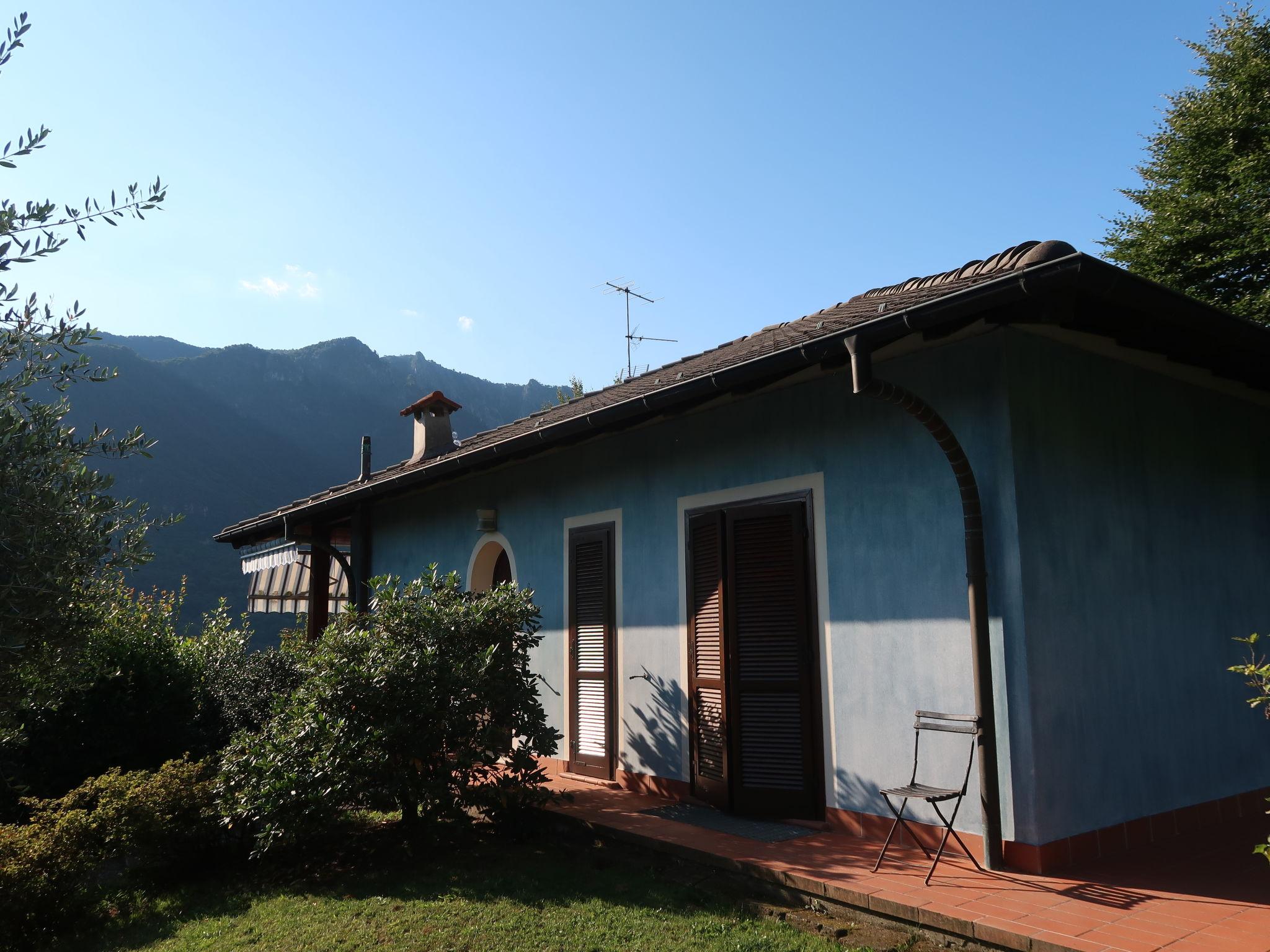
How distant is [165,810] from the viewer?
234 inches

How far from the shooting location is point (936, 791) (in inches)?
189

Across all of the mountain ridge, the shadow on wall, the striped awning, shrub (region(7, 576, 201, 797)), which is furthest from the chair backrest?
the mountain ridge

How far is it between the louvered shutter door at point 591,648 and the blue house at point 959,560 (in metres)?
0.03

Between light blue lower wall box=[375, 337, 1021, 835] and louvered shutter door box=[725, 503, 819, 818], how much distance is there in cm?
22

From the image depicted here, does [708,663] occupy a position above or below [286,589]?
below

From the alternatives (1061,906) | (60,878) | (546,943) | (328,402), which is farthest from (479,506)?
(328,402)

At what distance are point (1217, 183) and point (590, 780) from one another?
1324 centimetres

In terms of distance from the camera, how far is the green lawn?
450 cm

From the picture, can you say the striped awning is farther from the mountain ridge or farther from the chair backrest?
the mountain ridge

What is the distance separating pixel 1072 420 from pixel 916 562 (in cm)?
131

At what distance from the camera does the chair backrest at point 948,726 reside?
4.95m

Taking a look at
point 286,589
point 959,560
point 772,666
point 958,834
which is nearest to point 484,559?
point 772,666

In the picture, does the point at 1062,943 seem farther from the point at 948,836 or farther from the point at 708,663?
the point at 708,663

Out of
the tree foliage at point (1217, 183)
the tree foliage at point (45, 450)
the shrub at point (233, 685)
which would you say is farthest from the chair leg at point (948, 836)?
the tree foliage at point (1217, 183)
